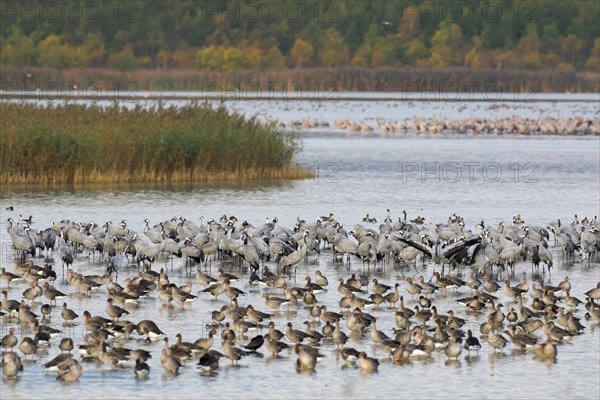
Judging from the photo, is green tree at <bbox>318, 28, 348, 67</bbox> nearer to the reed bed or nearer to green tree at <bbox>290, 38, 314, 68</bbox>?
green tree at <bbox>290, 38, 314, 68</bbox>

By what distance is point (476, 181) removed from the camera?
125 feet

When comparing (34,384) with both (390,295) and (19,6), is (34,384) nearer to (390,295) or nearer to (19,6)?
(390,295)

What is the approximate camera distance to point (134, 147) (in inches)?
1321

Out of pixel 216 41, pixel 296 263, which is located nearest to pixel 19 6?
pixel 216 41

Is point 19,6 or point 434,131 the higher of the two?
point 19,6

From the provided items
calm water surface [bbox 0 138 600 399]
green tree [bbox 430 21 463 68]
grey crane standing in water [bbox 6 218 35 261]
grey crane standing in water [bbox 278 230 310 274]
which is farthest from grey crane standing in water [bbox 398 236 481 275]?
green tree [bbox 430 21 463 68]

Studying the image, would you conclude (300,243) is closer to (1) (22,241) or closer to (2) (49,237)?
(2) (49,237)

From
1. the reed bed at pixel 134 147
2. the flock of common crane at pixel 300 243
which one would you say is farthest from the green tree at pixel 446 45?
the flock of common crane at pixel 300 243

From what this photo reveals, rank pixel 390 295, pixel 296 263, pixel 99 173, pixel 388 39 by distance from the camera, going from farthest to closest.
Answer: pixel 388 39, pixel 99 173, pixel 296 263, pixel 390 295

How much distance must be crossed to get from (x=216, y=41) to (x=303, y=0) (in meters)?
9.47

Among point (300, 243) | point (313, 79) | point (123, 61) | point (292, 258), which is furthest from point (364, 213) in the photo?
point (123, 61)

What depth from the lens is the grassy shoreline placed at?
291 feet

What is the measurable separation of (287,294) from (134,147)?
16842 mm

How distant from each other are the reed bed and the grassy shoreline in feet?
161
